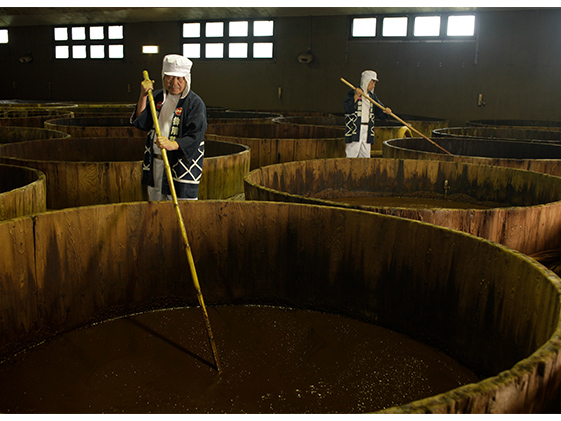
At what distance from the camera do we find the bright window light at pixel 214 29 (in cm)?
1471

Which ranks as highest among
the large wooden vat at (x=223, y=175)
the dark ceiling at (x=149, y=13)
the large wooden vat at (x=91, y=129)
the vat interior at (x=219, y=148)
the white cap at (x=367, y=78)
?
the dark ceiling at (x=149, y=13)

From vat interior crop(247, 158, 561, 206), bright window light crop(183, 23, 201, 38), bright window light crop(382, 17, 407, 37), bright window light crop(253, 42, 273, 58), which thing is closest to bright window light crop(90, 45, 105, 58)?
bright window light crop(183, 23, 201, 38)

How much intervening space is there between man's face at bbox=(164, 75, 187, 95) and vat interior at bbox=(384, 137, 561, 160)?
3.21 meters

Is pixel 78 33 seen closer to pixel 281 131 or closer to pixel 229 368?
pixel 281 131

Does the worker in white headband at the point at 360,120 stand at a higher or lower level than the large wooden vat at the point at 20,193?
higher

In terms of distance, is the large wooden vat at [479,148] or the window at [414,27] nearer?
the large wooden vat at [479,148]

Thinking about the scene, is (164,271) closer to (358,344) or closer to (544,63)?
(358,344)

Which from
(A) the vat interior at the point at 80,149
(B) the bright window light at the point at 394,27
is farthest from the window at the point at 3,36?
(A) the vat interior at the point at 80,149

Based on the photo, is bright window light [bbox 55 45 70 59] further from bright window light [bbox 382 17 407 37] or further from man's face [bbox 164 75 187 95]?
man's face [bbox 164 75 187 95]

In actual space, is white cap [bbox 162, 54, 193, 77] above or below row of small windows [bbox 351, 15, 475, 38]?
below

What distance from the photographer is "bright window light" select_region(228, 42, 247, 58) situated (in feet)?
47.8

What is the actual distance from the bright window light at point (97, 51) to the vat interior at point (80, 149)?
12113 millimetres

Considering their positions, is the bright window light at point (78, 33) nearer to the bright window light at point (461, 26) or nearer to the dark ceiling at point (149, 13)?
the dark ceiling at point (149, 13)
